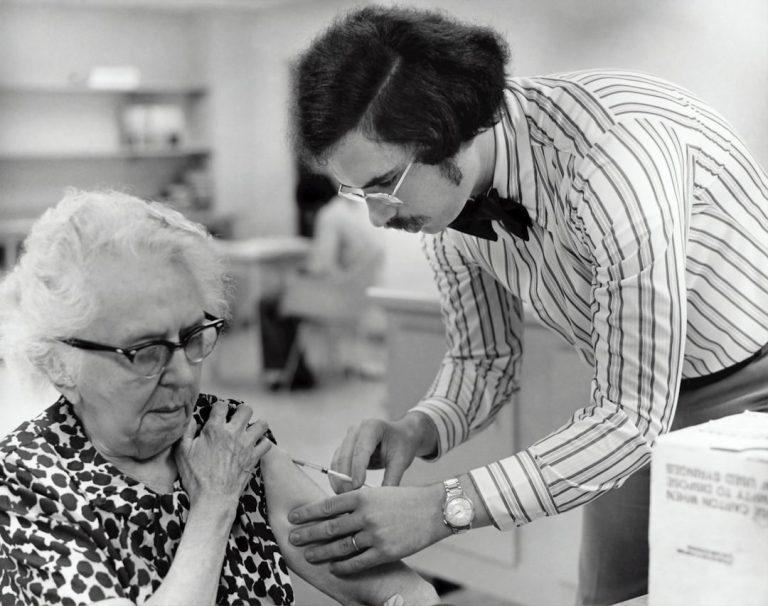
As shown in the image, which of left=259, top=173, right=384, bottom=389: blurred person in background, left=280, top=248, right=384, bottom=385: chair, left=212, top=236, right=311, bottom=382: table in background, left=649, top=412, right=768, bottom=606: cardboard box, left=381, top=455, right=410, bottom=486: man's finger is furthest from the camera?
left=212, top=236, right=311, bottom=382: table in background

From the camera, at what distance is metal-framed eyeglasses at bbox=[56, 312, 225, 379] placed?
138 centimetres

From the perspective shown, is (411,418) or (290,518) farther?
(411,418)

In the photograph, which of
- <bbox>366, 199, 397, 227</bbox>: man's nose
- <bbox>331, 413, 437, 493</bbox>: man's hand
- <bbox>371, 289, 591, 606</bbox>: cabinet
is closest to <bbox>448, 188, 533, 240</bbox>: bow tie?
<bbox>366, 199, 397, 227</bbox>: man's nose

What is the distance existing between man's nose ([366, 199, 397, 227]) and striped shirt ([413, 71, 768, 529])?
205 millimetres

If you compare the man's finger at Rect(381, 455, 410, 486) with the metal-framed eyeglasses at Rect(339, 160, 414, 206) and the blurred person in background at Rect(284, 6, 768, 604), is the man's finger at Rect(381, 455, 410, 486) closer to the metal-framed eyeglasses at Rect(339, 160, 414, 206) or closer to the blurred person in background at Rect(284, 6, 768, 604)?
the blurred person in background at Rect(284, 6, 768, 604)

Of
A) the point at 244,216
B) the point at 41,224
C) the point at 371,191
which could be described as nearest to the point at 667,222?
the point at 371,191

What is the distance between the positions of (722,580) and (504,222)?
66 centimetres

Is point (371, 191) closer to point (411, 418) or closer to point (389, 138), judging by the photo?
point (389, 138)

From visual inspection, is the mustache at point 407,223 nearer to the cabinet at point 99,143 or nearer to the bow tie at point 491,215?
the bow tie at point 491,215

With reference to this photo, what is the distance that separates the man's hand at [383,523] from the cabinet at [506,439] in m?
1.57

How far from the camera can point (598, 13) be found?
3572mm

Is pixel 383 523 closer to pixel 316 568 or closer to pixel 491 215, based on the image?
pixel 316 568

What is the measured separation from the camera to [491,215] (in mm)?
1549

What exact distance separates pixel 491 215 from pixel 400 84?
284mm
